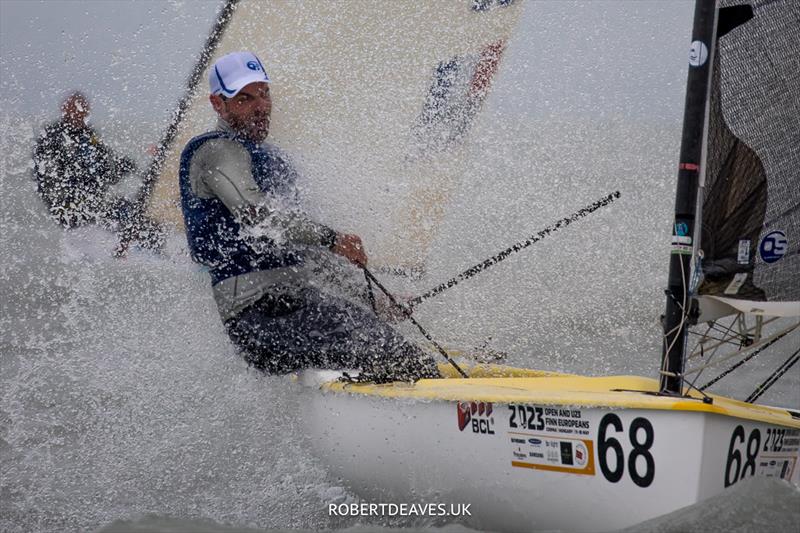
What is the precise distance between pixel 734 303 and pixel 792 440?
0.41m

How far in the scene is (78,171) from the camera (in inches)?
243

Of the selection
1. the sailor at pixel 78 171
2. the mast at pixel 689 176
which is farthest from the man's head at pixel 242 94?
the sailor at pixel 78 171

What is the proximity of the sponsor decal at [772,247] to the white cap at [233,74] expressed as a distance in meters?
1.69

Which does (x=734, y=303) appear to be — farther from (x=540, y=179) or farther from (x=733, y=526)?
(x=540, y=179)

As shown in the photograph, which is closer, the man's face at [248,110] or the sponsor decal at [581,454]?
the sponsor decal at [581,454]

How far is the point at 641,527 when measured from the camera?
2207 mm

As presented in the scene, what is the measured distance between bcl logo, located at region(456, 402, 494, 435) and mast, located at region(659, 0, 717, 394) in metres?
0.49

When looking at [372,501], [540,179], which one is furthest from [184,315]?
[540,179]

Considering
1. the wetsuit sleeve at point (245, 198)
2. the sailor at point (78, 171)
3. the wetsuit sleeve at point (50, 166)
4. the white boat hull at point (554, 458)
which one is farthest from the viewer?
the wetsuit sleeve at point (50, 166)

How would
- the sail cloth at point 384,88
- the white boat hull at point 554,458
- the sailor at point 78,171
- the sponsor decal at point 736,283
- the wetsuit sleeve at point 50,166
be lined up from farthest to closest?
the wetsuit sleeve at point 50,166, the sailor at point 78,171, the sail cloth at point 384,88, the sponsor decal at point 736,283, the white boat hull at point 554,458

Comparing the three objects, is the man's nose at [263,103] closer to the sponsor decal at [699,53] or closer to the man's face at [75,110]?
the sponsor decal at [699,53]

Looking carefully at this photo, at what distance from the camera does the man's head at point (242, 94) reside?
10.6 feet

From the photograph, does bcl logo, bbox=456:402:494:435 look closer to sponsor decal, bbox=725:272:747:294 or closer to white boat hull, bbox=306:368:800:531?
white boat hull, bbox=306:368:800:531

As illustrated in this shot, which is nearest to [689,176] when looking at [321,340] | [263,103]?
[321,340]
